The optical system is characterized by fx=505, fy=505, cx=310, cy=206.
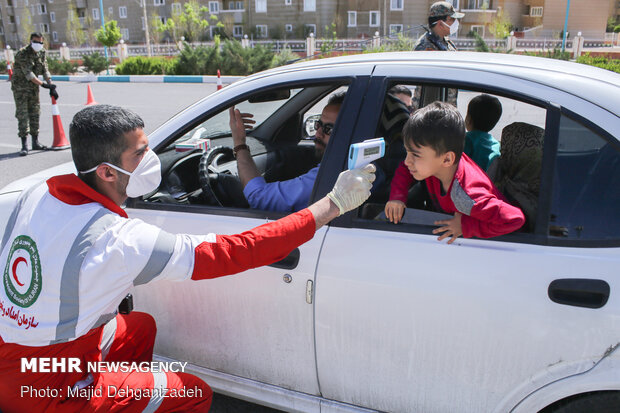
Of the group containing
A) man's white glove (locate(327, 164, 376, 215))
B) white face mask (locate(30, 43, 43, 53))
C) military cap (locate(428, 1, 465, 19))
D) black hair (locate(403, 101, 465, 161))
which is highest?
military cap (locate(428, 1, 465, 19))

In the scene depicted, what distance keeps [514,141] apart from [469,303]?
107cm

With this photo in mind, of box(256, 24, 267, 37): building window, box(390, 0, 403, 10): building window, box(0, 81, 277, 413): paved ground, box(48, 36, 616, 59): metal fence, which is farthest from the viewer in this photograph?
box(256, 24, 267, 37): building window

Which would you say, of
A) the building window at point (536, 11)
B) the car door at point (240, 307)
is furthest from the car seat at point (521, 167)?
the building window at point (536, 11)

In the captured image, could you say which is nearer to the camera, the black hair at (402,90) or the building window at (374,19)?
the black hair at (402,90)

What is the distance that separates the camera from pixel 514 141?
245cm

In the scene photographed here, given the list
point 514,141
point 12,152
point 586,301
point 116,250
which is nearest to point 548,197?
point 586,301

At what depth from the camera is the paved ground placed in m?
6.89

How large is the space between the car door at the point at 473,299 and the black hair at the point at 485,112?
1008 mm

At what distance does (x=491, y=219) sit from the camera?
1.71m

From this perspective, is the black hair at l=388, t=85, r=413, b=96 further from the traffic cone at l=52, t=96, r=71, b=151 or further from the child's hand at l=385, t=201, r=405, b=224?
the traffic cone at l=52, t=96, r=71, b=151

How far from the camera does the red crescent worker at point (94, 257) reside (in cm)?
171

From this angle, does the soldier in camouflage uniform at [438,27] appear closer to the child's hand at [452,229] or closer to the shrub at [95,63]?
the child's hand at [452,229]

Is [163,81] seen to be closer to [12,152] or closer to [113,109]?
[12,152]

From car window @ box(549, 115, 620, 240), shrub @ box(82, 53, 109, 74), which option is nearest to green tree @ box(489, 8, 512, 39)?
shrub @ box(82, 53, 109, 74)
